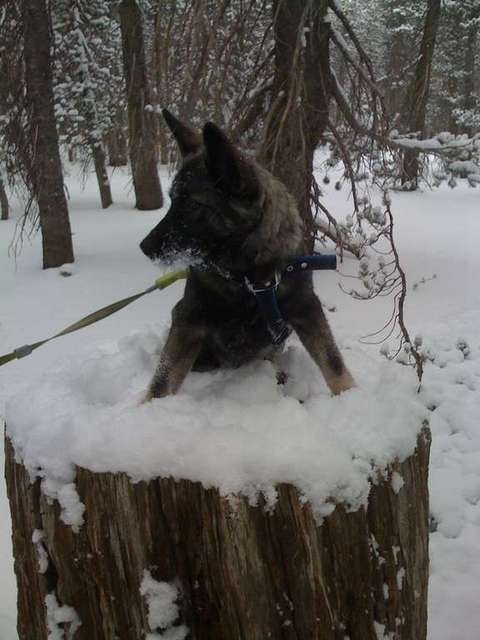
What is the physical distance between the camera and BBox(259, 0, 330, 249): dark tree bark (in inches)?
221

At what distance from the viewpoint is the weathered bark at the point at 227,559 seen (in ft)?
5.43

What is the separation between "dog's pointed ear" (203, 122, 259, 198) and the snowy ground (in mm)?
1029

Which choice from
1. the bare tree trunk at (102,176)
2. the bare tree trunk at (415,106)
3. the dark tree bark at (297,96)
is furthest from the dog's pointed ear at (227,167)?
the bare tree trunk at (102,176)

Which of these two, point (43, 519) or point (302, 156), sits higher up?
point (302, 156)

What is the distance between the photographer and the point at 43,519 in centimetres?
188

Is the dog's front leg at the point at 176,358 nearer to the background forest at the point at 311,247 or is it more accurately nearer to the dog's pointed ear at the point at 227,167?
the background forest at the point at 311,247

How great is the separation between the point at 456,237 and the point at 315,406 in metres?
12.3

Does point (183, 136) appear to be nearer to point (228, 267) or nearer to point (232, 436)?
point (228, 267)

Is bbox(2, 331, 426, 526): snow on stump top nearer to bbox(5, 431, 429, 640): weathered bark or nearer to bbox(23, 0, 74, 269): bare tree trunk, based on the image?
bbox(5, 431, 429, 640): weathered bark

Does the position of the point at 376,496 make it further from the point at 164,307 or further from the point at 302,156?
the point at 164,307

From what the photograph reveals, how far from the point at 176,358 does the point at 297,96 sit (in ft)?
12.8

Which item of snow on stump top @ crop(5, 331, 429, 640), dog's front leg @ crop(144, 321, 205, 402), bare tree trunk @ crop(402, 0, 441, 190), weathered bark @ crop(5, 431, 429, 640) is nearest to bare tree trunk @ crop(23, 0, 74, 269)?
bare tree trunk @ crop(402, 0, 441, 190)

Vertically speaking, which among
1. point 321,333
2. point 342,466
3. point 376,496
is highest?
point 321,333

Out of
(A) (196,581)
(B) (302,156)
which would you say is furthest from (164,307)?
(A) (196,581)
